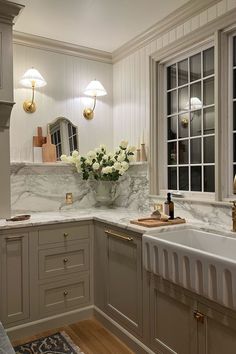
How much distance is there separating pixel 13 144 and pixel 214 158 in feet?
6.30

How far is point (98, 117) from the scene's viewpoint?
138 inches

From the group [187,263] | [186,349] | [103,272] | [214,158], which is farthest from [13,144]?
[186,349]

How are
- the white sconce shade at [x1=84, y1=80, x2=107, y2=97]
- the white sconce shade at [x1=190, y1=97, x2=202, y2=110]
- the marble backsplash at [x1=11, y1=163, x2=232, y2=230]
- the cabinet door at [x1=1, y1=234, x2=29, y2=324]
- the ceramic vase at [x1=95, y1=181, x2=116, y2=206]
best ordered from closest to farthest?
the cabinet door at [x1=1, y1=234, x2=29, y2=324] < the white sconce shade at [x1=190, y1=97, x2=202, y2=110] < the marble backsplash at [x1=11, y1=163, x2=232, y2=230] < the white sconce shade at [x1=84, y1=80, x2=107, y2=97] < the ceramic vase at [x1=95, y1=181, x2=116, y2=206]

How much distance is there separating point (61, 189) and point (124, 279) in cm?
132

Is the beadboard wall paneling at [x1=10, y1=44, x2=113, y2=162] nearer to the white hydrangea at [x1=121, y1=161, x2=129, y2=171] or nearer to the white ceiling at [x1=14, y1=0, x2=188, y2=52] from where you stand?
the white ceiling at [x1=14, y1=0, x2=188, y2=52]

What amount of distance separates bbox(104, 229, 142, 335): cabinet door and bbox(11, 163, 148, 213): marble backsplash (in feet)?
2.43

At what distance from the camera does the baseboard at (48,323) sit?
2.41 m

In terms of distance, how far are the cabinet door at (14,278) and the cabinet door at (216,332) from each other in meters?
1.44

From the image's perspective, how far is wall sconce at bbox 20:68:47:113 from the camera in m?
2.90

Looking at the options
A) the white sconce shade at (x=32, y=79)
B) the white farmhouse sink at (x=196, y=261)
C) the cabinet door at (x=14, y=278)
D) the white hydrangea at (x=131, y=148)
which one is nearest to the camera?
the white farmhouse sink at (x=196, y=261)

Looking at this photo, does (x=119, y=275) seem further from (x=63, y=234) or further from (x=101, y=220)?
(x=63, y=234)

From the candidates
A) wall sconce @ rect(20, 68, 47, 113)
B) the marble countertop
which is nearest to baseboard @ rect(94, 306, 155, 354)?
the marble countertop

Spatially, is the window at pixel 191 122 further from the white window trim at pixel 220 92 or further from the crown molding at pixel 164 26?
the crown molding at pixel 164 26

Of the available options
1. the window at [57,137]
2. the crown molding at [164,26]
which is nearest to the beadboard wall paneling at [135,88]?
the crown molding at [164,26]
